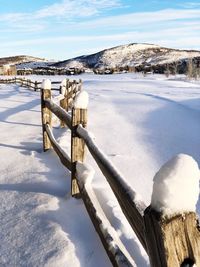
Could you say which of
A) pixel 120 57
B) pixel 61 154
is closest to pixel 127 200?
pixel 61 154

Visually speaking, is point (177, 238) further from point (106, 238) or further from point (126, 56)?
point (126, 56)

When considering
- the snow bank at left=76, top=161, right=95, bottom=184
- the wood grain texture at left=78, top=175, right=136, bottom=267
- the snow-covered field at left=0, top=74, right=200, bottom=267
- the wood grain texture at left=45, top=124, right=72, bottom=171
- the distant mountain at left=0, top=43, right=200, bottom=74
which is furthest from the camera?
the distant mountain at left=0, top=43, right=200, bottom=74

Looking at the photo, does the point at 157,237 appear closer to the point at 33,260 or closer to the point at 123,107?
the point at 33,260

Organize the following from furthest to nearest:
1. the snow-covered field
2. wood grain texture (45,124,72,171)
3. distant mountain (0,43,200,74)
A: 1. distant mountain (0,43,200,74)
2. wood grain texture (45,124,72,171)
3. the snow-covered field

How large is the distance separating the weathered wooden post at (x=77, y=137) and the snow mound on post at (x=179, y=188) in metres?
2.76

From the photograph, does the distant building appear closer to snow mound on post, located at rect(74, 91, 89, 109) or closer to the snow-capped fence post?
snow mound on post, located at rect(74, 91, 89, 109)

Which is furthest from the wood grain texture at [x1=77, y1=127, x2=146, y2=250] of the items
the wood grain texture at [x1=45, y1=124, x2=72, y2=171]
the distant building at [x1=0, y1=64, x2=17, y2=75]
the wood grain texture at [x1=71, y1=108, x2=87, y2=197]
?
the distant building at [x1=0, y1=64, x2=17, y2=75]

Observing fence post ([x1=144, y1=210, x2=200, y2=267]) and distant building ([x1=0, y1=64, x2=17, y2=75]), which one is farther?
distant building ([x1=0, y1=64, x2=17, y2=75])

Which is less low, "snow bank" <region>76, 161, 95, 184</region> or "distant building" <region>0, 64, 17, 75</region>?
"snow bank" <region>76, 161, 95, 184</region>

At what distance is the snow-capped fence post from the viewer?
163cm

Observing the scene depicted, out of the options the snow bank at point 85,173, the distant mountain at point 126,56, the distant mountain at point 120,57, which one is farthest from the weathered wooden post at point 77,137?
the distant mountain at point 126,56

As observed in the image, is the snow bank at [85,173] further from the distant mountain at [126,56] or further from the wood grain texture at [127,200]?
the distant mountain at [126,56]

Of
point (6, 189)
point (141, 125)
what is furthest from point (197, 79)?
point (6, 189)

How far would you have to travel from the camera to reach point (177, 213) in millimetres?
1626
